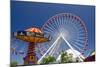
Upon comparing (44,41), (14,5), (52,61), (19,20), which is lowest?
(52,61)

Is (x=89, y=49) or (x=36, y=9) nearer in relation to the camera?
(x=36, y=9)

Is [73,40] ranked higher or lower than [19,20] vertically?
lower

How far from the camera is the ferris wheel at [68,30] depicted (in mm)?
1772

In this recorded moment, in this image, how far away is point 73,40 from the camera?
1.83 metres

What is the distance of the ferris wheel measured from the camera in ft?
5.82

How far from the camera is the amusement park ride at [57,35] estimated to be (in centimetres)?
171

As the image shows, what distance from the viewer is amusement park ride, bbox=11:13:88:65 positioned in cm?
171

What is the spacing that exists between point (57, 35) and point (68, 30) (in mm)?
113

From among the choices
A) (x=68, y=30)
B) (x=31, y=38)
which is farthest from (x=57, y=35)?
(x=31, y=38)
